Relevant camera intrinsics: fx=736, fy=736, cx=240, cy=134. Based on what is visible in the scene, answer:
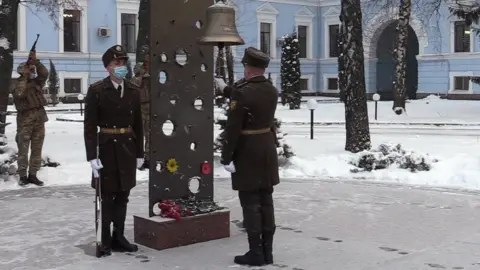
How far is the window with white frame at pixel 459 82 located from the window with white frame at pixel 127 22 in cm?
1723

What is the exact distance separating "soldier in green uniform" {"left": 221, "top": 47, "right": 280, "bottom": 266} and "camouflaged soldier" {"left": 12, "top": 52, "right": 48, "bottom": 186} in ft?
17.2

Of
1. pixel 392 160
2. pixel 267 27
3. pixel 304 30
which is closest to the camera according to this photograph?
pixel 392 160

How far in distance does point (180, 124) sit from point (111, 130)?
85cm

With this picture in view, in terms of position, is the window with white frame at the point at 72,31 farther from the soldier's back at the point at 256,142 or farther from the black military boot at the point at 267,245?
the black military boot at the point at 267,245

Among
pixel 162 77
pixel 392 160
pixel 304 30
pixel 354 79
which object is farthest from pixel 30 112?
pixel 304 30

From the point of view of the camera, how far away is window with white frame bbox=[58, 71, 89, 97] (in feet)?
126

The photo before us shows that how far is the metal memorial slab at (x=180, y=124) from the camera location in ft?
24.0

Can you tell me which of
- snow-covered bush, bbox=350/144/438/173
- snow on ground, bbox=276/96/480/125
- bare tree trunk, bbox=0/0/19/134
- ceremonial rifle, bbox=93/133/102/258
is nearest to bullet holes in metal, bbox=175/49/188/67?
ceremonial rifle, bbox=93/133/102/258

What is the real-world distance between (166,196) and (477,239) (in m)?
3.27

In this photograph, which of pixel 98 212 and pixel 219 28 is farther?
pixel 219 28

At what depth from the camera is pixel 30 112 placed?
11.1 m

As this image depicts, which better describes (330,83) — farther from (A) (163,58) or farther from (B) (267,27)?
(A) (163,58)

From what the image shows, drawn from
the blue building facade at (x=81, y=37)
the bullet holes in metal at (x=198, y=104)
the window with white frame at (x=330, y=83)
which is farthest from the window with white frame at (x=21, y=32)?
the bullet holes in metal at (x=198, y=104)

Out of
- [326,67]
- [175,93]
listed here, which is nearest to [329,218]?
[175,93]
